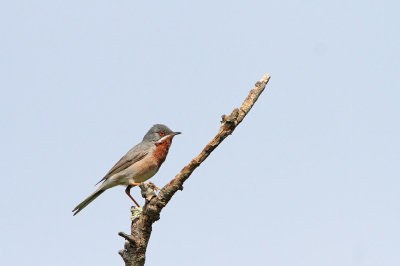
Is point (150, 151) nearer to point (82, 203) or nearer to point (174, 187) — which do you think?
point (82, 203)

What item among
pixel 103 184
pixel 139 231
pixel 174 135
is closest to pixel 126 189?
pixel 103 184

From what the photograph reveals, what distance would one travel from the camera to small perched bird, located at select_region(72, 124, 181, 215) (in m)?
11.8

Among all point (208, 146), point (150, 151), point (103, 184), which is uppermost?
point (150, 151)

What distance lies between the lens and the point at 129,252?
6789mm

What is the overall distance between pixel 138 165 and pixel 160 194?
5143 mm

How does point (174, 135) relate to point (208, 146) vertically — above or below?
above

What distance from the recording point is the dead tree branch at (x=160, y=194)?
6.44 metres

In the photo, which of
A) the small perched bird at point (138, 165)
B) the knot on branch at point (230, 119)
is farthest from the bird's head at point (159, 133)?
the knot on branch at point (230, 119)

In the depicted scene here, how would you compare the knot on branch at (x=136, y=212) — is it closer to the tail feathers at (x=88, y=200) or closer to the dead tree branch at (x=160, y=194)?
the dead tree branch at (x=160, y=194)

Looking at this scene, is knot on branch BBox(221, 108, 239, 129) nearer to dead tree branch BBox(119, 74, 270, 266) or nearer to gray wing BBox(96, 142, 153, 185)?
dead tree branch BBox(119, 74, 270, 266)

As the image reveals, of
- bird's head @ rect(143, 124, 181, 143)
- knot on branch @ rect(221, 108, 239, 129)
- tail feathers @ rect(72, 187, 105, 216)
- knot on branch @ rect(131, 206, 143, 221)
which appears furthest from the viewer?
bird's head @ rect(143, 124, 181, 143)

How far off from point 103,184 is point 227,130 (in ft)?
19.8

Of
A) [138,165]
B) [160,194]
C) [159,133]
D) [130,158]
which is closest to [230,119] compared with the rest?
[160,194]

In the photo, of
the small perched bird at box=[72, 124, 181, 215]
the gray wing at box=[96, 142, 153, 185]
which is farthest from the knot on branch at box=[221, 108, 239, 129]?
the gray wing at box=[96, 142, 153, 185]
